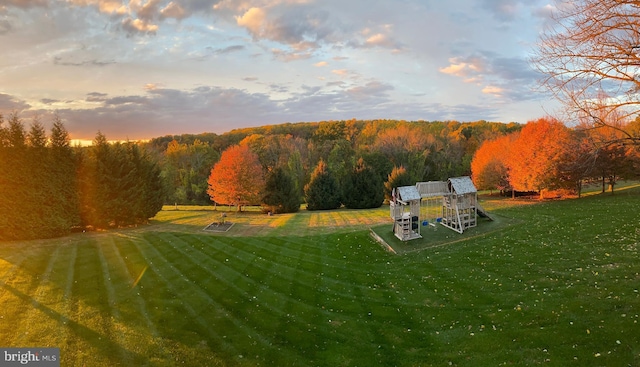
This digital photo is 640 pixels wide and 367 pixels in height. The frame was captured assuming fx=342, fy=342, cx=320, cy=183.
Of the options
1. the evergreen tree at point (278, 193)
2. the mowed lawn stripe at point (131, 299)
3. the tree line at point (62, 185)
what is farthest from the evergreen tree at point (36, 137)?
the evergreen tree at point (278, 193)

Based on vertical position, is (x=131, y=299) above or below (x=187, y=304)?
above

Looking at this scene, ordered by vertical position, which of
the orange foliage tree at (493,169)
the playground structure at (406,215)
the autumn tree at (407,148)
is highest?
the autumn tree at (407,148)

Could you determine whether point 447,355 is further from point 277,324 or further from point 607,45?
point 607,45

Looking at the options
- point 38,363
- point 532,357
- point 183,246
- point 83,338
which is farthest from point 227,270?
point 532,357

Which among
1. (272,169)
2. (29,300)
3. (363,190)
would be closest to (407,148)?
(363,190)

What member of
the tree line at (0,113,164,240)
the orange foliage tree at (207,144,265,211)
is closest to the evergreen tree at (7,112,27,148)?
the tree line at (0,113,164,240)

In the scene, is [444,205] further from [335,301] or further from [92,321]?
[92,321]

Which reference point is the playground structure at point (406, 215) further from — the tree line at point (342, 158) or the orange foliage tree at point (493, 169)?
the tree line at point (342, 158)
